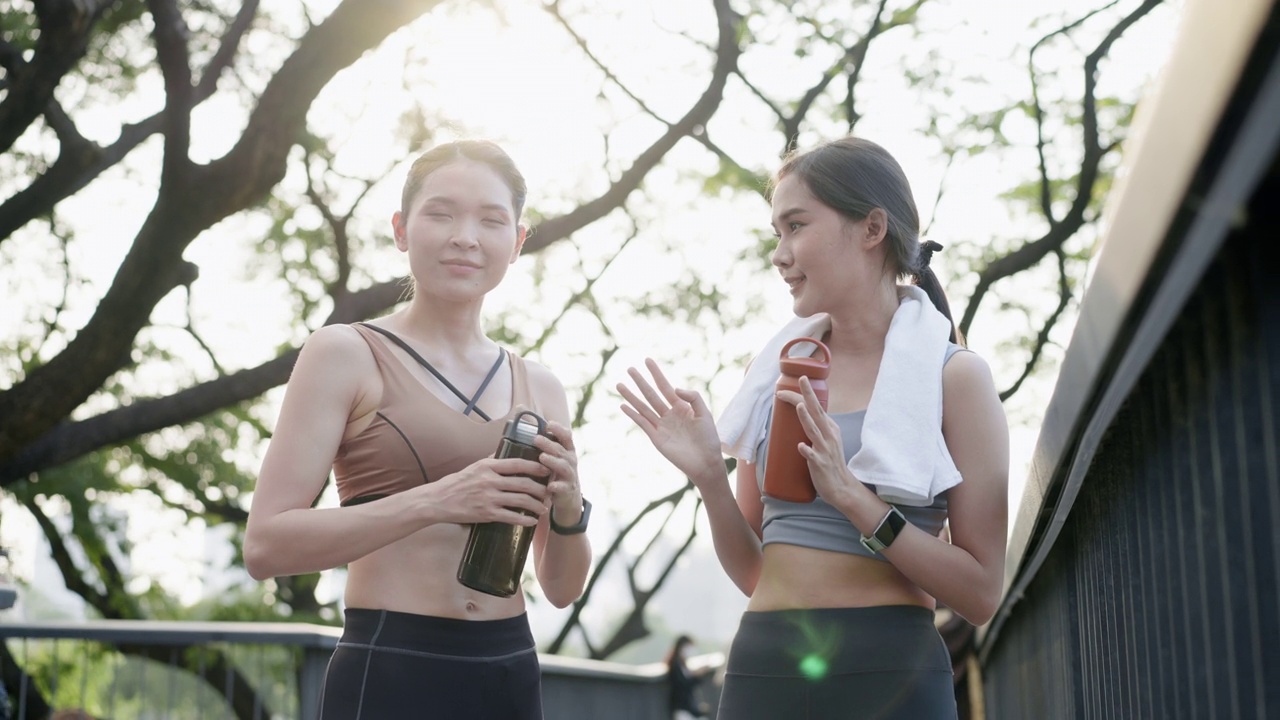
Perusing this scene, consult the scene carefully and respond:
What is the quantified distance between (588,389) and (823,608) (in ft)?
52.9

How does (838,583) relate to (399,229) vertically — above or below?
below

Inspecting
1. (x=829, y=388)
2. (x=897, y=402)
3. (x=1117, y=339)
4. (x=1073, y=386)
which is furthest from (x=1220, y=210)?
(x=829, y=388)

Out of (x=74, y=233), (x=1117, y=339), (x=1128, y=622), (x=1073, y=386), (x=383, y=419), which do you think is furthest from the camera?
(x=74, y=233)

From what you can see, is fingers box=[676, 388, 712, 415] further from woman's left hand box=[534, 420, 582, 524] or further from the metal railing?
the metal railing

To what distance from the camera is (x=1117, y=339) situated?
1.45 metres

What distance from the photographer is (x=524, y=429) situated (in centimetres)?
244

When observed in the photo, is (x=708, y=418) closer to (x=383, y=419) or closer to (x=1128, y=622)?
(x=383, y=419)

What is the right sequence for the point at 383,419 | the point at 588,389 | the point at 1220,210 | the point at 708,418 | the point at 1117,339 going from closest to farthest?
the point at 1220,210, the point at 1117,339, the point at 383,419, the point at 708,418, the point at 588,389

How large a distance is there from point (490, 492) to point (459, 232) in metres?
0.61

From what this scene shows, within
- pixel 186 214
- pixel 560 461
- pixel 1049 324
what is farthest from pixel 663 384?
pixel 1049 324

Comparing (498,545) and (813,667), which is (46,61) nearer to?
(498,545)

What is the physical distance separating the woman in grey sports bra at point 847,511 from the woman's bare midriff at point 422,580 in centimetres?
50

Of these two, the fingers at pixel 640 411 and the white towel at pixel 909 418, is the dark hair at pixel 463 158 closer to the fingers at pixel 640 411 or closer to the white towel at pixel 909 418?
the fingers at pixel 640 411

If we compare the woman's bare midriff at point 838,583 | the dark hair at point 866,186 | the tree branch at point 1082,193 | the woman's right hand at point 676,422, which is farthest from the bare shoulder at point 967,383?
the tree branch at point 1082,193
